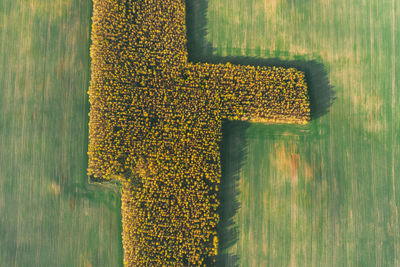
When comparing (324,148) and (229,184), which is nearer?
(229,184)

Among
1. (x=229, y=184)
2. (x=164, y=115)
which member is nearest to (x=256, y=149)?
(x=229, y=184)

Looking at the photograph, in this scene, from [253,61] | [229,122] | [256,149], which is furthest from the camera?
[253,61]

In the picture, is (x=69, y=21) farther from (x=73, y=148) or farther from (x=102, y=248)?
(x=102, y=248)

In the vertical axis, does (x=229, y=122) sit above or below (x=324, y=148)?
above

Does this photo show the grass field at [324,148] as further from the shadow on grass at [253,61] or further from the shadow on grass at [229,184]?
the shadow on grass at [253,61]

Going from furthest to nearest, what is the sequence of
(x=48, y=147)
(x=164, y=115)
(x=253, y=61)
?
(x=253, y=61) < (x=48, y=147) < (x=164, y=115)

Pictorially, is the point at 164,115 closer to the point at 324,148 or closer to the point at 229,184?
the point at 229,184

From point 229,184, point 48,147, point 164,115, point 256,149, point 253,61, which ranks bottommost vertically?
point 229,184
